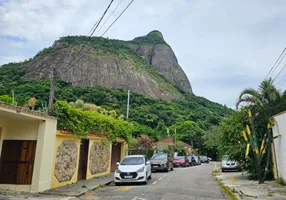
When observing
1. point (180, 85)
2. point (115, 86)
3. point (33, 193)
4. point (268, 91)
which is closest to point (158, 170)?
point (268, 91)

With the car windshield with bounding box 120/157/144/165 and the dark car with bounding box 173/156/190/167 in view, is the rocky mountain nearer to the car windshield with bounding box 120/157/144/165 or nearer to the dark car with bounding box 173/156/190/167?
the dark car with bounding box 173/156/190/167

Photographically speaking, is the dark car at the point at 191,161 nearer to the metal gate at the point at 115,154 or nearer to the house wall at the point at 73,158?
the metal gate at the point at 115,154

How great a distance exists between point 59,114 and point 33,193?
3526 mm

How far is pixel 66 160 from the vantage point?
12.3 meters

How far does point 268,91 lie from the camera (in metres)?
14.6

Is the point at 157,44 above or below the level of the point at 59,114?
above

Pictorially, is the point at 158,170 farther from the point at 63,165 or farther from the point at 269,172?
the point at 63,165

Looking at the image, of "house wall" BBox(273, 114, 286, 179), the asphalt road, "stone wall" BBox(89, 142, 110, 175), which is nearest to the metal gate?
"stone wall" BBox(89, 142, 110, 175)

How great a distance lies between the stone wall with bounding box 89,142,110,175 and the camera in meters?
15.5

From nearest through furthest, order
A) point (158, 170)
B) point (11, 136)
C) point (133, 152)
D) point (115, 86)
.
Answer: point (11, 136) < point (158, 170) < point (133, 152) < point (115, 86)

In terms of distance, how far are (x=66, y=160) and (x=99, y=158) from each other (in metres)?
4.53

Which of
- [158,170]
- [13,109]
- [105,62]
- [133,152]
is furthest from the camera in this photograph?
[105,62]

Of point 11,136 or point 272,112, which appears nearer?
point 11,136

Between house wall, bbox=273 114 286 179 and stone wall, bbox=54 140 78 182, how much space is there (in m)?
10.1
